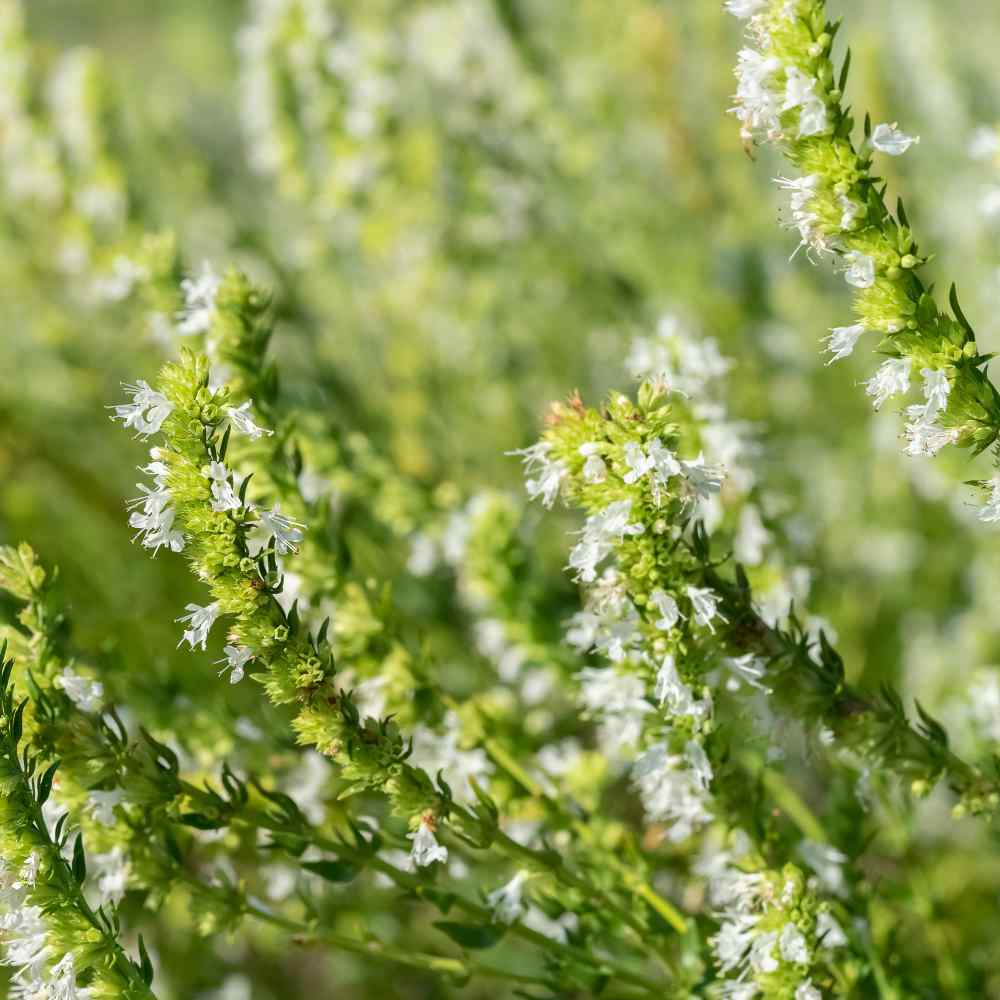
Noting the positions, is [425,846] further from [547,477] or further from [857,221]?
[857,221]

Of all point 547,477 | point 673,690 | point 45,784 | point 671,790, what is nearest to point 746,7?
point 547,477

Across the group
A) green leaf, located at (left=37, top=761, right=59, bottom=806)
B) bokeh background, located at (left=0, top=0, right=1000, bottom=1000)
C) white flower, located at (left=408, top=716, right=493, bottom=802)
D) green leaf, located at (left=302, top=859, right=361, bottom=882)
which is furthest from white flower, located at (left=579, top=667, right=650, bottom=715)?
bokeh background, located at (left=0, top=0, right=1000, bottom=1000)

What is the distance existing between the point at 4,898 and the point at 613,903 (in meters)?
0.80

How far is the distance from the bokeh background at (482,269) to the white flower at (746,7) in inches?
68.0

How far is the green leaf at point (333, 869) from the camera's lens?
1.62 m

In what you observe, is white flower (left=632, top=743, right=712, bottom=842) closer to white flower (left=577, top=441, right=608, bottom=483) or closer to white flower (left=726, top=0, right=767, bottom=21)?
white flower (left=577, top=441, right=608, bottom=483)

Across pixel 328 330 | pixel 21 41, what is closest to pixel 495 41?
pixel 328 330

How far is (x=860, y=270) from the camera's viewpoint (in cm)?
139

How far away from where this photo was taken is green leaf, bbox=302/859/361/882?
1616 mm

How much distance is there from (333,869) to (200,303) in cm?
101

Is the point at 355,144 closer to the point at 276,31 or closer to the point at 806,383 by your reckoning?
the point at 276,31

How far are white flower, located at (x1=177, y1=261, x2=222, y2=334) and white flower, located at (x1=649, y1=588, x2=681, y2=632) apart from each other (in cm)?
96

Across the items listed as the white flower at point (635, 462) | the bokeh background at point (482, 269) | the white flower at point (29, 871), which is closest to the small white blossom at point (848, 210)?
the white flower at point (635, 462)

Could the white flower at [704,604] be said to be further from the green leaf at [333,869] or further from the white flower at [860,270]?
the green leaf at [333,869]
